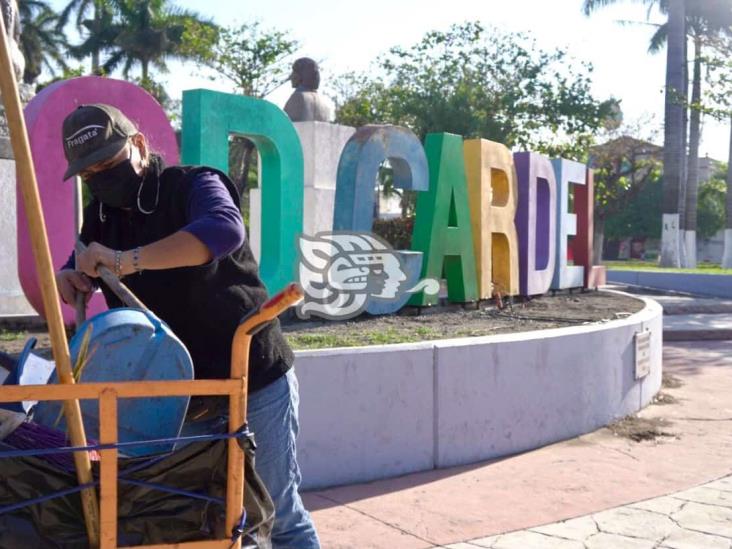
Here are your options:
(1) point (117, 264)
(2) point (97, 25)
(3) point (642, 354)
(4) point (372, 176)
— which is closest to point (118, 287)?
(1) point (117, 264)

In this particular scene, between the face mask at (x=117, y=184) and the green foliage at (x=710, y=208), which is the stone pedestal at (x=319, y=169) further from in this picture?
the green foliage at (x=710, y=208)

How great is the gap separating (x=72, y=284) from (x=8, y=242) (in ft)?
18.7

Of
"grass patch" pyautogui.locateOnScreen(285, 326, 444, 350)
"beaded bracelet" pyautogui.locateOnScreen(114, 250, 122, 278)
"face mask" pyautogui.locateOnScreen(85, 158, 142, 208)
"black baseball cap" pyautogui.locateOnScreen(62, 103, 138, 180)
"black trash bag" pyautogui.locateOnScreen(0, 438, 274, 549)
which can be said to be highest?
"black baseball cap" pyautogui.locateOnScreen(62, 103, 138, 180)

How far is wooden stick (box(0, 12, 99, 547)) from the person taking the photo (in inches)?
78.5

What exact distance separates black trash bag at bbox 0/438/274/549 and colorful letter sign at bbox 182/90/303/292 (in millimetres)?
5176

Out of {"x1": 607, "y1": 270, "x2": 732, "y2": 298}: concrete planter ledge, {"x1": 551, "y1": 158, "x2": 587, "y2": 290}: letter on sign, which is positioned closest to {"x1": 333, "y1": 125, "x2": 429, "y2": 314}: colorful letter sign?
{"x1": 551, "y1": 158, "x2": 587, "y2": 290}: letter on sign

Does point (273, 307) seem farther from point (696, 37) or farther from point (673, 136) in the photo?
point (696, 37)

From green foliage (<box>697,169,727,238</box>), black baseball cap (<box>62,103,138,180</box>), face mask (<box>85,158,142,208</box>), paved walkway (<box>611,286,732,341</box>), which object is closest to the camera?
black baseball cap (<box>62,103,138,180</box>)

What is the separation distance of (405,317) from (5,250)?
3.84 metres

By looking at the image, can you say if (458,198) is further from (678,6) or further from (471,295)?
(678,6)

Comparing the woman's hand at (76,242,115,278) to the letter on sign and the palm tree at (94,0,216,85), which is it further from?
the palm tree at (94,0,216,85)

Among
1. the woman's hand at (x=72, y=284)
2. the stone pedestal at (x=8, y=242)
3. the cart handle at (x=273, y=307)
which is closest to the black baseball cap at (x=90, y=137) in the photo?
the woman's hand at (x=72, y=284)

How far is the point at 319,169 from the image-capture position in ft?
29.6

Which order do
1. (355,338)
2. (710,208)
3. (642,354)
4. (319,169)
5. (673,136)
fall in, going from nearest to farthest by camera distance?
(355,338) < (642,354) < (319,169) < (673,136) < (710,208)
